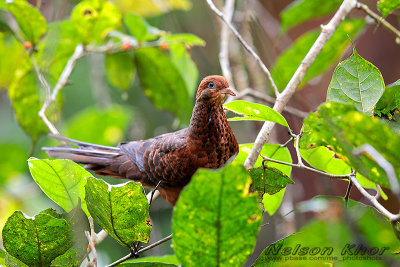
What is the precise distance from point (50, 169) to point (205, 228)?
512 mm

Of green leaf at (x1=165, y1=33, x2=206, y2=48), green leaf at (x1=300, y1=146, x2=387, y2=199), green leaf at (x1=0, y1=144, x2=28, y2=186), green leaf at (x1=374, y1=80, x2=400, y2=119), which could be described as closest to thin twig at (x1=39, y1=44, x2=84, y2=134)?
green leaf at (x1=165, y1=33, x2=206, y2=48)

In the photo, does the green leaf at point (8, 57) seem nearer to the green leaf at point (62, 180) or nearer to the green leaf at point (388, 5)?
the green leaf at point (62, 180)

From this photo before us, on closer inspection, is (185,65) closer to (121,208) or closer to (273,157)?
(273,157)

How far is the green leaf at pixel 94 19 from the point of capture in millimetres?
2215

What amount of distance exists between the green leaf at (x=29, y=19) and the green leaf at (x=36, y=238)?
47.4 inches

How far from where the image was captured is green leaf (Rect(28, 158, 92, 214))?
1211 mm

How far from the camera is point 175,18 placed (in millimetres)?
3752

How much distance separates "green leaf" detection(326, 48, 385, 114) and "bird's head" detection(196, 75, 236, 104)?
768 millimetres

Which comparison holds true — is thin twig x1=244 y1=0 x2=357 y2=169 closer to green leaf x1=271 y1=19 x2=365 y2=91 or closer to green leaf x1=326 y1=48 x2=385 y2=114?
green leaf x1=326 y1=48 x2=385 y2=114

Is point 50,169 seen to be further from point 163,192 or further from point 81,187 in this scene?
point 163,192

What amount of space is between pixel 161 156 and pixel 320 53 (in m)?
0.88

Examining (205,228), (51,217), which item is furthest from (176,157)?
(205,228)

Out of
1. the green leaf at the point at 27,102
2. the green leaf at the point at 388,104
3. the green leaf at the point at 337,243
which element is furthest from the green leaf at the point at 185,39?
the green leaf at the point at 337,243

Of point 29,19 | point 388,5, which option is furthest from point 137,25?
point 388,5
